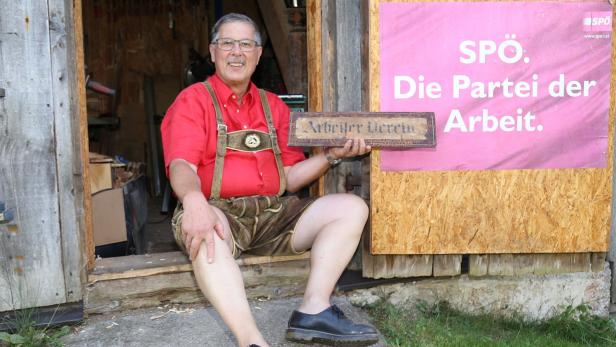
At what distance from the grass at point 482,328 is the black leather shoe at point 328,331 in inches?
8.6

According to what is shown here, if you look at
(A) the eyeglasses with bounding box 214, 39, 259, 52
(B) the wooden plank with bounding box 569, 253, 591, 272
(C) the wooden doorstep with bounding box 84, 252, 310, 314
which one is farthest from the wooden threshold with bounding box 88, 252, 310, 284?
(B) the wooden plank with bounding box 569, 253, 591, 272

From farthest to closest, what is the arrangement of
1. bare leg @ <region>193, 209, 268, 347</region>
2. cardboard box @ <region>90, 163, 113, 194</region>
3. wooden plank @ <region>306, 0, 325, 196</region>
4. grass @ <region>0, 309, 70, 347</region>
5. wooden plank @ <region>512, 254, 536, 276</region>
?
1. cardboard box @ <region>90, 163, 113, 194</region>
2. wooden plank @ <region>512, 254, 536, 276</region>
3. wooden plank @ <region>306, 0, 325, 196</region>
4. grass @ <region>0, 309, 70, 347</region>
5. bare leg @ <region>193, 209, 268, 347</region>

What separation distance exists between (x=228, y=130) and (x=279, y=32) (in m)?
3.42

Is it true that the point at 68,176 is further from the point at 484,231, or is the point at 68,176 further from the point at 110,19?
the point at 110,19

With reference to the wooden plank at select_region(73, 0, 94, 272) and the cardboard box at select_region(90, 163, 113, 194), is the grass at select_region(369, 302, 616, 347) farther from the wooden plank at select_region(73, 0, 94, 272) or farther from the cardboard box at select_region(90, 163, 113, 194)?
the cardboard box at select_region(90, 163, 113, 194)

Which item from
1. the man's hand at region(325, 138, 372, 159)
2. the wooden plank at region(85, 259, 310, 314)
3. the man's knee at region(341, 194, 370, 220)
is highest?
the man's hand at region(325, 138, 372, 159)

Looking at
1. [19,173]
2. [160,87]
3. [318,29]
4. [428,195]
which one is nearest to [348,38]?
[318,29]

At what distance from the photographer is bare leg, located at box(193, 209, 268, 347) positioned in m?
2.42

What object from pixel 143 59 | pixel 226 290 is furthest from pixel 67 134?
pixel 143 59

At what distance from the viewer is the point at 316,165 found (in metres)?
3.07

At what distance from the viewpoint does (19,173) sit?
9.53 ft

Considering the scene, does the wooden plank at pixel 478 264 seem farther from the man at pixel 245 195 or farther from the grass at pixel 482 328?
the man at pixel 245 195

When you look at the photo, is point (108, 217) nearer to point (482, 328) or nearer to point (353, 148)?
point (353, 148)

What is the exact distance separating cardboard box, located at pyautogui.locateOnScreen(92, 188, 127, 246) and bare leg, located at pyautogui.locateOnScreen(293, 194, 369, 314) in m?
1.45
